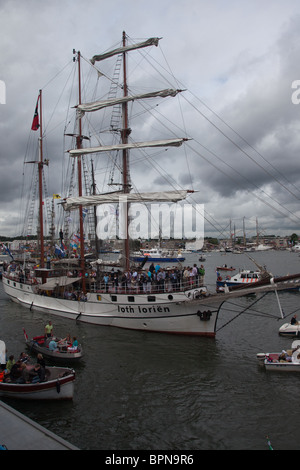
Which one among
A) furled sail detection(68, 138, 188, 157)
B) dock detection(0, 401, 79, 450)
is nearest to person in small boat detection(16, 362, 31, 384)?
dock detection(0, 401, 79, 450)

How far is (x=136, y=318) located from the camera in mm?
23219

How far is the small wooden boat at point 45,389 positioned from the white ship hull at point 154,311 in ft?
30.4

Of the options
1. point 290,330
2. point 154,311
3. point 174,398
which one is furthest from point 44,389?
point 290,330

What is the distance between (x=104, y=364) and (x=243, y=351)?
8403 millimetres

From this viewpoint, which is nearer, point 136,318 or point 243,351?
point 243,351

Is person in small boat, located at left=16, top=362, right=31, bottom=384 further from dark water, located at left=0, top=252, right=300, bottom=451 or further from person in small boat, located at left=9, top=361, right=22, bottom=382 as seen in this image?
dark water, located at left=0, top=252, right=300, bottom=451

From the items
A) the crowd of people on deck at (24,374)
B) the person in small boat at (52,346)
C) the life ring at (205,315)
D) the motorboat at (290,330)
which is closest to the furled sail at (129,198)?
the life ring at (205,315)

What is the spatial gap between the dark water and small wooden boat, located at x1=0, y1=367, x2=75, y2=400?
309 mm

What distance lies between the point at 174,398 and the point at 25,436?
6.92 metres

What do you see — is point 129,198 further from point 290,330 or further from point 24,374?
point 24,374

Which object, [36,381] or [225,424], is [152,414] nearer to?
[225,424]

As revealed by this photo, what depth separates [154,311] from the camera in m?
22.5

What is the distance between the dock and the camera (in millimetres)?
8539
